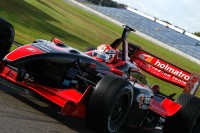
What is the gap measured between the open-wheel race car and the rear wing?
5.87 ft

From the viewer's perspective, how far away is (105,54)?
28.4ft

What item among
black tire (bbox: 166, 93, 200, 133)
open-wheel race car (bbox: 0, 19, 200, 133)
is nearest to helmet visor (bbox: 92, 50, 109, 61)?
open-wheel race car (bbox: 0, 19, 200, 133)

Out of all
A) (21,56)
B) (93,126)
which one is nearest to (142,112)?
(93,126)

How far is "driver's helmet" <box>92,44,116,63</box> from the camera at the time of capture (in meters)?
8.60

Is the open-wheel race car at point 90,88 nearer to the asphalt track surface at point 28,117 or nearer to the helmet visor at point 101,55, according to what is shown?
the helmet visor at point 101,55

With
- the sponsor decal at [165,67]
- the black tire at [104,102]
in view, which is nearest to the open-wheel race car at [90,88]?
the black tire at [104,102]

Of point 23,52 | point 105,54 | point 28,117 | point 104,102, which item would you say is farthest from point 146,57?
point 28,117

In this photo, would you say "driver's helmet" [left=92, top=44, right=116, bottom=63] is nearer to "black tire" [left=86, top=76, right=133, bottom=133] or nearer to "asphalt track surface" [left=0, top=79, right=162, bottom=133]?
"asphalt track surface" [left=0, top=79, right=162, bottom=133]

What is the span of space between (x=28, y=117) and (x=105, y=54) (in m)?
3.14

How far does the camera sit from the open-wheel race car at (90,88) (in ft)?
20.1

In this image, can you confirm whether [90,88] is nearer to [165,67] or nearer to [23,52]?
[23,52]

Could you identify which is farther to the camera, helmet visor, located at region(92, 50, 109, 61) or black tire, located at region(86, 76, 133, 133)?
helmet visor, located at region(92, 50, 109, 61)

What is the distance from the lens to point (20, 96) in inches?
276

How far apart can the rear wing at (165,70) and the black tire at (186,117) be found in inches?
90.0
